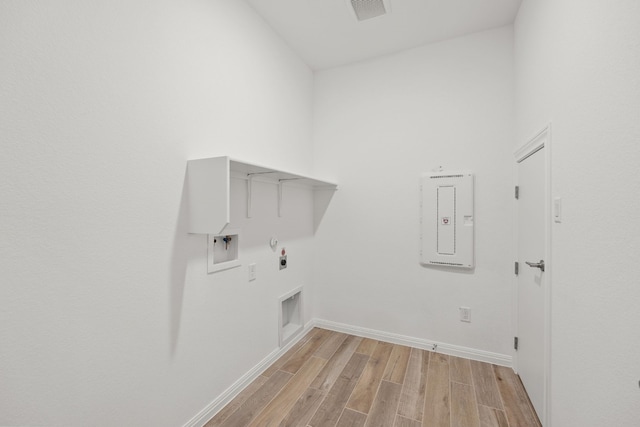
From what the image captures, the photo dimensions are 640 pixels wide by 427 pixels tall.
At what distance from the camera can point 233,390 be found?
1955mm

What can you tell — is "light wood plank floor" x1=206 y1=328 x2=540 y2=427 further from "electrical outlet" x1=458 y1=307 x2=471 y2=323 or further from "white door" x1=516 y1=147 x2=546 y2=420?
"electrical outlet" x1=458 y1=307 x2=471 y2=323

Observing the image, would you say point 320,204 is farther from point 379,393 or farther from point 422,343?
point 379,393

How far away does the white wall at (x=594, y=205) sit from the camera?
0.90 metres

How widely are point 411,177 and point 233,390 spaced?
2.34 m

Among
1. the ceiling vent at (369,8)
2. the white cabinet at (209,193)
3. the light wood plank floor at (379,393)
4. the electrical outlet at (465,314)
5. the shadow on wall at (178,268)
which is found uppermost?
the ceiling vent at (369,8)

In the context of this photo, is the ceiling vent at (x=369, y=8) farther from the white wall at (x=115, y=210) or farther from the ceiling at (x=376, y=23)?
the white wall at (x=115, y=210)

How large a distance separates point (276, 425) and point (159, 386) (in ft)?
2.46

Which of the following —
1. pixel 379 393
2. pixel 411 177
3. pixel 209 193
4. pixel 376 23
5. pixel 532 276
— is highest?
pixel 376 23

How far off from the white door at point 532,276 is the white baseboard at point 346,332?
11.3 inches

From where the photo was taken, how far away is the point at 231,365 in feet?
6.44

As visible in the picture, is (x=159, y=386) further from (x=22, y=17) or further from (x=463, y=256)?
(x=463, y=256)

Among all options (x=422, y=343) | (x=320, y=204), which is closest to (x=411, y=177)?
(x=320, y=204)

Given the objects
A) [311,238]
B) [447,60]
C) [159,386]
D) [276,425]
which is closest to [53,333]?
[159,386]

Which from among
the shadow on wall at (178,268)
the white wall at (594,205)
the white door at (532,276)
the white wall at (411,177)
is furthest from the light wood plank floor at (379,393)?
the shadow on wall at (178,268)
